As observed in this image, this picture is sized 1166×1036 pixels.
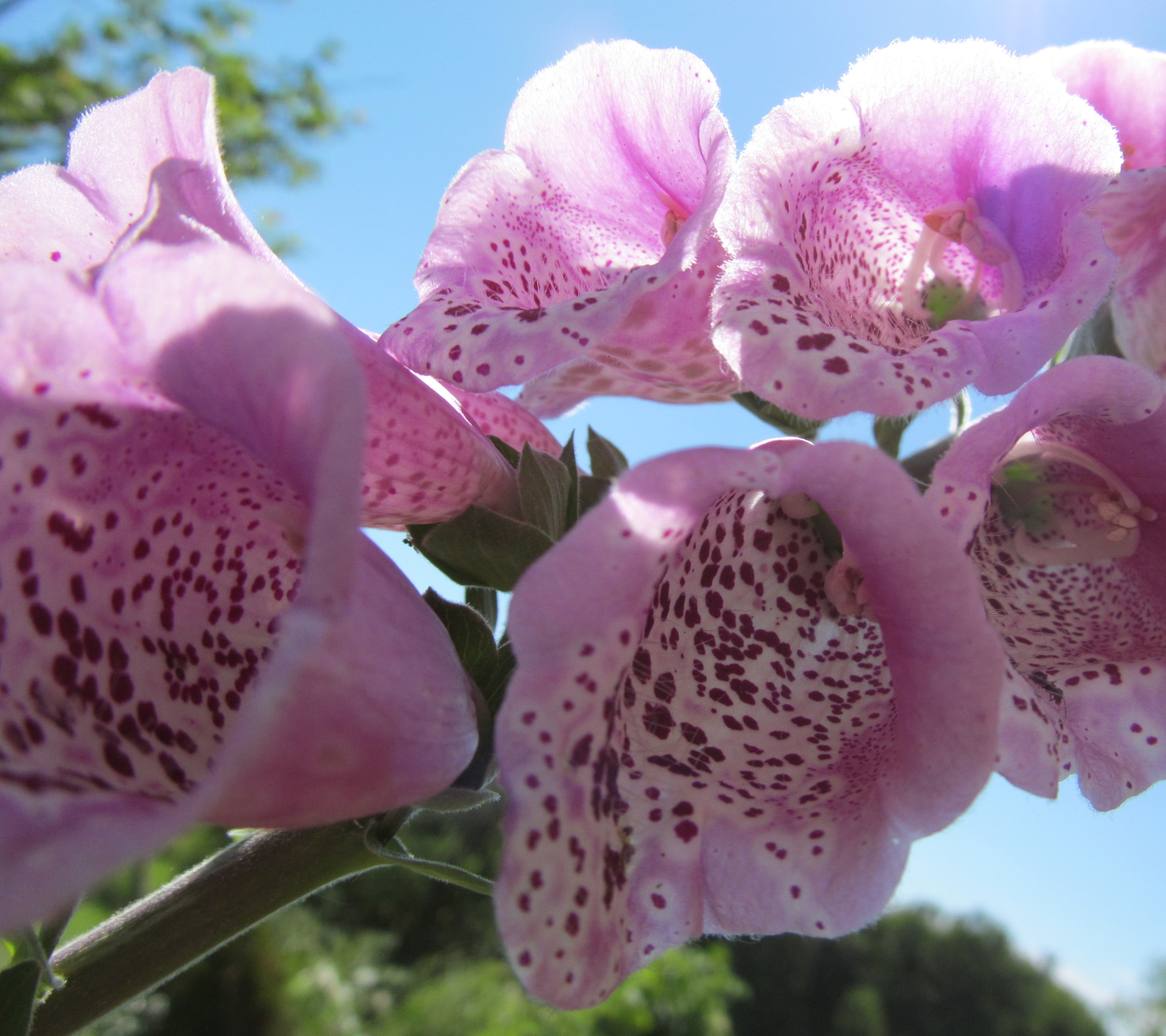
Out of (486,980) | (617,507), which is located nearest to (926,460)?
(617,507)

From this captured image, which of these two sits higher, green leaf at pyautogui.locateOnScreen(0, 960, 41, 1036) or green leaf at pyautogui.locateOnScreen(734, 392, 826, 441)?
green leaf at pyautogui.locateOnScreen(734, 392, 826, 441)

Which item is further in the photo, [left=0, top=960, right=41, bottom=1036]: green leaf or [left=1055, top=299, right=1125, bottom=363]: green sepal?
[left=1055, top=299, right=1125, bottom=363]: green sepal

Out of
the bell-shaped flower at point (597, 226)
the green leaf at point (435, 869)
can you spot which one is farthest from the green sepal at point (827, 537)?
the green leaf at point (435, 869)

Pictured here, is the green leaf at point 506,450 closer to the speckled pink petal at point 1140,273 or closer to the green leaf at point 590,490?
the green leaf at point 590,490

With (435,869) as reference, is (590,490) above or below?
above

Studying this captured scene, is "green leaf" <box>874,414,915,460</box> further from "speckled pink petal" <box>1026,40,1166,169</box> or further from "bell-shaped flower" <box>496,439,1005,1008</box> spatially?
Result: "speckled pink petal" <box>1026,40,1166,169</box>

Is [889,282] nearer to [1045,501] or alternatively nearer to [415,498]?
[1045,501]

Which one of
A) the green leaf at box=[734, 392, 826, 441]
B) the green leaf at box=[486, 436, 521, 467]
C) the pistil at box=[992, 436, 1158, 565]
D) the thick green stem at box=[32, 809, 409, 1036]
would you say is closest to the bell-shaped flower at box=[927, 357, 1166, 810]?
the pistil at box=[992, 436, 1158, 565]

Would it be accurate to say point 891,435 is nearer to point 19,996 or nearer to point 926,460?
point 926,460
